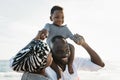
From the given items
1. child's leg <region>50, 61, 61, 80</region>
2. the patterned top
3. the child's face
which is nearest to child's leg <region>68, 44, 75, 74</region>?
child's leg <region>50, 61, 61, 80</region>

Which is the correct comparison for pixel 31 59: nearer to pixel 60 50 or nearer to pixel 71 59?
pixel 60 50

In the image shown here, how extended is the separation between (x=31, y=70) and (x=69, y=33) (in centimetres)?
231

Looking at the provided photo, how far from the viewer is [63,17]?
203 inches

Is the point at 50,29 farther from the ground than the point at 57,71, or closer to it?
farther from the ground

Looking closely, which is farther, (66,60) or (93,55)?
(93,55)

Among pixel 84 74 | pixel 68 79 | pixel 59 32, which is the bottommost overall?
pixel 84 74

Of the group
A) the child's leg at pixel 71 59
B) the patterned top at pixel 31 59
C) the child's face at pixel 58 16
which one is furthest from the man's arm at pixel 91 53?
the patterned top at pixel 31 59

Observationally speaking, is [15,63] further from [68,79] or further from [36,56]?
[68,79]

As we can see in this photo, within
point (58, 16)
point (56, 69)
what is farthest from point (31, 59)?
point (58, 16)

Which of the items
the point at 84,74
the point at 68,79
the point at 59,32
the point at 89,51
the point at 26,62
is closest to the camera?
the point at 26,62

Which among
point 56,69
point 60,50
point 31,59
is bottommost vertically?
point 56,69

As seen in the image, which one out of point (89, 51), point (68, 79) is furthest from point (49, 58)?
point (89, 51)

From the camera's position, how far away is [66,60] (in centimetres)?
470

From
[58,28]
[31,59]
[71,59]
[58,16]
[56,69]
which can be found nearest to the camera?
[31,59]
